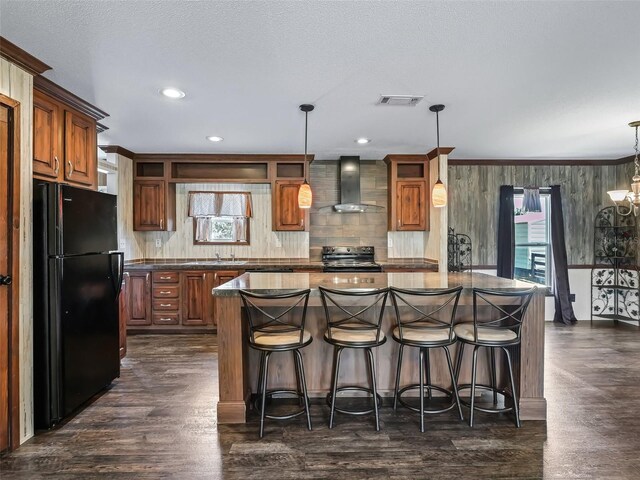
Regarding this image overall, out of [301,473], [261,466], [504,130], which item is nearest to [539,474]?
[301,473]

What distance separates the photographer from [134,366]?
12.0 ft

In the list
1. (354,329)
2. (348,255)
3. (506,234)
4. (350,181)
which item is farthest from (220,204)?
(506,234)

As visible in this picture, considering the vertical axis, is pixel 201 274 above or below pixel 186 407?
above

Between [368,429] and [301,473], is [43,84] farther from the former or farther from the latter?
[368,429]

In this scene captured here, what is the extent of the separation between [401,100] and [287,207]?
2.50 meters

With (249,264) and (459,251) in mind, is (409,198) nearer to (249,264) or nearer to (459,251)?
(459,251)

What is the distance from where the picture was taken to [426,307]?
9.36 ft

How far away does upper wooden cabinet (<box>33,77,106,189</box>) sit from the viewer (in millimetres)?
2621

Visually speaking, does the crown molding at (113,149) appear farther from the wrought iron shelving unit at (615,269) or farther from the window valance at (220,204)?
the wrought iron shelving unit at (615,269)

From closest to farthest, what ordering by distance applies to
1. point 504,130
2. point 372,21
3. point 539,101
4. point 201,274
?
point 372,21 < point 539,101 < point 504,130 < point 201,274

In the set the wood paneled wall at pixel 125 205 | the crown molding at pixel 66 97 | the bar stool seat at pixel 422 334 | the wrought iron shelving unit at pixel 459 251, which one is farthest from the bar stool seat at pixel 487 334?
the wood paneled wall at pixel 125 205

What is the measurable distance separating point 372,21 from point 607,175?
5.49 meters

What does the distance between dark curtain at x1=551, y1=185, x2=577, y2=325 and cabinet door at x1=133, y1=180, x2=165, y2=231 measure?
5.78m

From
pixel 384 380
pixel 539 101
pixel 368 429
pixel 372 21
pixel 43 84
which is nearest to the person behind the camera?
pixel 372 21
